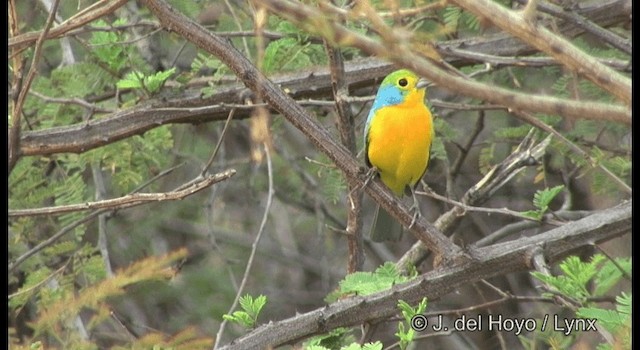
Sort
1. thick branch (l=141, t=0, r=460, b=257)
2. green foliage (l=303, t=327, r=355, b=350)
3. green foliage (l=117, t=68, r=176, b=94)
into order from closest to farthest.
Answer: thick branch (l=141, t=0, r=460, b=257) < green foliage (l=303, t=327, r=355, b=350) < green foliage (l=117, t=68, r=176, b=94)

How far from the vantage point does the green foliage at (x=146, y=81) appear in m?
4.56

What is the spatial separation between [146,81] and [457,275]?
76.2 inches

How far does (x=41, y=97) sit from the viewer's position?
5055 mm

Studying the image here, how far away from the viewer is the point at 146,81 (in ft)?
15.4

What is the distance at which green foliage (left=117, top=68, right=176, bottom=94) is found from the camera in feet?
15.0

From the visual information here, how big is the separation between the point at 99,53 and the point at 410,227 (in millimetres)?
2297

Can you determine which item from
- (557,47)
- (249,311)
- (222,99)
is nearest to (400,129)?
(222,99)

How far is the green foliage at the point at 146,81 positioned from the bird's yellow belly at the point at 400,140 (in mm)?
1125

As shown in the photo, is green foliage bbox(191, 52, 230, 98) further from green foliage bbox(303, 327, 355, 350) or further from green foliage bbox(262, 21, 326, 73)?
green foliage bbox(303, 327, 355, 350)

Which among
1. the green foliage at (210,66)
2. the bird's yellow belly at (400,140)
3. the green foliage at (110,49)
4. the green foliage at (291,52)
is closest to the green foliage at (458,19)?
the bird's yellow belly at (400,140)

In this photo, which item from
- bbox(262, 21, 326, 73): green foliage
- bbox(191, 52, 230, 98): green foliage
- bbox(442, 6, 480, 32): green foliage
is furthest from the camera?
bbox(442, 6, 480, 32): green foliage

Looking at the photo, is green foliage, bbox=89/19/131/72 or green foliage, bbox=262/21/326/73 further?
green foliage, bbox=89/19/131/72

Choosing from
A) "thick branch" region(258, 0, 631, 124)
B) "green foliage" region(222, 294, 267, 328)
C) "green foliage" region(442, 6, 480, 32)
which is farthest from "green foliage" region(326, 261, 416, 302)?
"thick branch" region(258, 0, 631, 124)

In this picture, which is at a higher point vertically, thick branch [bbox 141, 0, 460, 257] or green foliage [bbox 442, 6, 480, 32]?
green foliage [bbox 442, 6, 480, 32]
